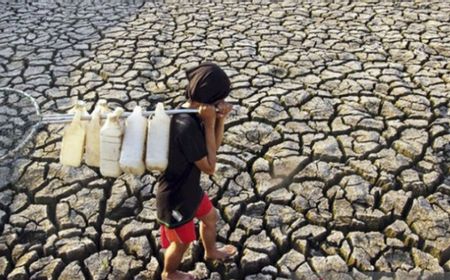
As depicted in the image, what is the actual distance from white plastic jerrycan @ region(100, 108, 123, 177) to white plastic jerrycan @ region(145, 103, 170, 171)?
0.13 m

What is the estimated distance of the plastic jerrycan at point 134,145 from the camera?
6.63 feet

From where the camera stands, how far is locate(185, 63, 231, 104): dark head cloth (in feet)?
6.73

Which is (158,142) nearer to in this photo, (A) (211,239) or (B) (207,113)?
(B) (207,113)

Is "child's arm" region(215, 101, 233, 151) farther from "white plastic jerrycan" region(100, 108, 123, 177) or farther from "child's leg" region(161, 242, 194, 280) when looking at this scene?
"child's leg" region(161, 242, 194, 280)

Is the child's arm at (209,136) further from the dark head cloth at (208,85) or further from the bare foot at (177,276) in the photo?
the bare foot at (177,276)

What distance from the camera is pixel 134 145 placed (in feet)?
6.66

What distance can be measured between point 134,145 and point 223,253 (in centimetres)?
107

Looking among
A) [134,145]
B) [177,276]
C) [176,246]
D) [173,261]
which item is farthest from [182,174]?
[177,276]

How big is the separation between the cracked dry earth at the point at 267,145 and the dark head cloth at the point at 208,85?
3.74ft

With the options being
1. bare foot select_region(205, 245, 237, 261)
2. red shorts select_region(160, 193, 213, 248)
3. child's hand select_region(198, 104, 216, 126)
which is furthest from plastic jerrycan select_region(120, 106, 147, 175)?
bare foot select_region(205, 245, 237, 261)

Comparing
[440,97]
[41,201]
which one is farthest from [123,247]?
[440,97]

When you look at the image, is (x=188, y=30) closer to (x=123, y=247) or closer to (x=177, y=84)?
(x=177, y=84)

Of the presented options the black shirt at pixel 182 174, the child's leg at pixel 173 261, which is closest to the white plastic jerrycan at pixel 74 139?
the black shirt at pixel 182 174

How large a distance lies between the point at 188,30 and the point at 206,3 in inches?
42.3
